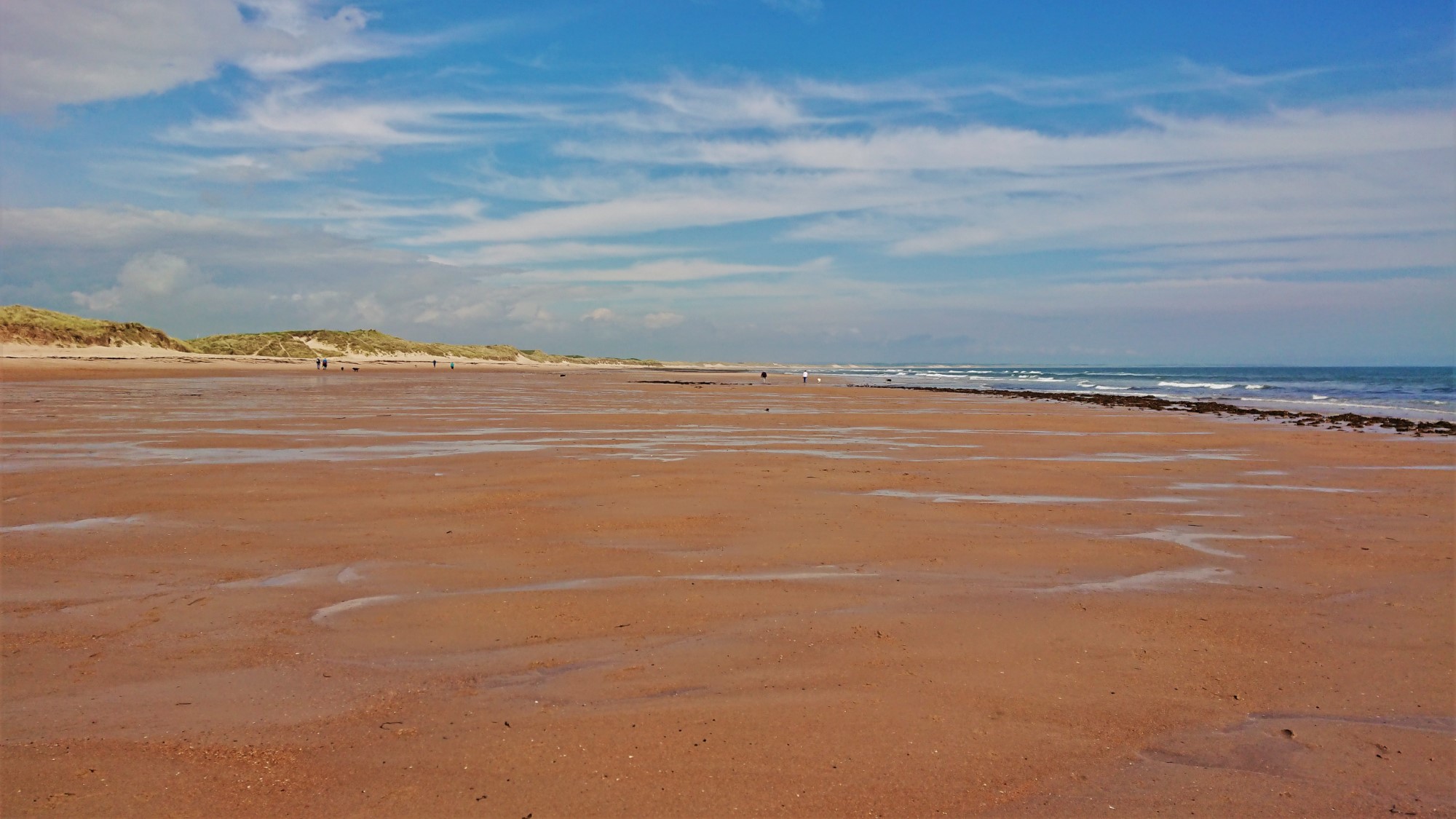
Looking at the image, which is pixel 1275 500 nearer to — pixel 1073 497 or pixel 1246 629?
pixel 1073 497

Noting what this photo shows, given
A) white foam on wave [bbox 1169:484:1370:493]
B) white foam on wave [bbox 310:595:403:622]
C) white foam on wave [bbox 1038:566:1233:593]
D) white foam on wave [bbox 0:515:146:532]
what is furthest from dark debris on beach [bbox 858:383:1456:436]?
white foam on wave [bbox 0:515:146:532]

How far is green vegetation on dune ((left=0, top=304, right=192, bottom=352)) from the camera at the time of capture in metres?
65.9

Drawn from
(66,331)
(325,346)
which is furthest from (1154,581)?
(325,346)

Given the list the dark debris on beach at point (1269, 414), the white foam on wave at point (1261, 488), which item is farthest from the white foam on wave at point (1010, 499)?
the dark debris on beach at point (1269, 414)

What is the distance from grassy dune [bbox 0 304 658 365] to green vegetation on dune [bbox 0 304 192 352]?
0.18ft

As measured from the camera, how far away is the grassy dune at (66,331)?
2594 inches

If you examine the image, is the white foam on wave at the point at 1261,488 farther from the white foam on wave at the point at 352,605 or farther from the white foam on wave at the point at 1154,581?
the white foam on wave at the point at 352,605

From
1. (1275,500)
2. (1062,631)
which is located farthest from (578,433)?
(1062,631)

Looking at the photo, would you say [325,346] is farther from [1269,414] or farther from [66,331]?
[1269,414]

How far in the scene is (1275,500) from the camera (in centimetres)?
1164

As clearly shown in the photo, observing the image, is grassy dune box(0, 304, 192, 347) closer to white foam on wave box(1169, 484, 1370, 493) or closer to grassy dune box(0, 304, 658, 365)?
grassy dune box(0, 304, 658, 365)

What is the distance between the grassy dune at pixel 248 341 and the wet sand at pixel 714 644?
229ft

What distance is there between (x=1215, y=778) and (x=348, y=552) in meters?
7.12

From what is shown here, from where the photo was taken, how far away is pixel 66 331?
7019cm
